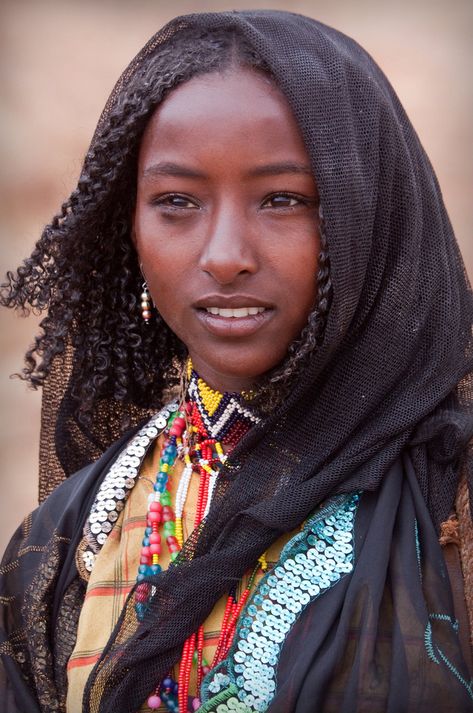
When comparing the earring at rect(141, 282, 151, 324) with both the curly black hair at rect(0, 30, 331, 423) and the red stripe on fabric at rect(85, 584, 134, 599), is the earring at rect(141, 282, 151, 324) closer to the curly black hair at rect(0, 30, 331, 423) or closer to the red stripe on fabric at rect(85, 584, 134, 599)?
the curly black hair at rect(0, 30, 331, 423)

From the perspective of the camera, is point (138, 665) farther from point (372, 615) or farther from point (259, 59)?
point (259, 59)

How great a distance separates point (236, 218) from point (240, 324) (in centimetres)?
18

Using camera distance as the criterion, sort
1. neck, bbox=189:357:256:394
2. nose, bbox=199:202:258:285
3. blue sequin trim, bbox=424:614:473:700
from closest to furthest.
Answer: blue sequin trim, bbox=424:614:473:700, nose, bbox=199:202:258:285, neck, bbox=189:357:256:394

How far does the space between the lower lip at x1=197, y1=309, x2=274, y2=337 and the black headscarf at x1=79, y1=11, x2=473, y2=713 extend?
0.37ft

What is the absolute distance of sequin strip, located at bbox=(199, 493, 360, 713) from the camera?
1.66 m

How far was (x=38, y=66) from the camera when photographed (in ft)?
14.2

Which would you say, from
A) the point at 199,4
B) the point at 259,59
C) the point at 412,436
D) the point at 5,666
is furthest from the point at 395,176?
the point at 199,4

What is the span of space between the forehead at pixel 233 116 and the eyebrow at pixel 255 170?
0.02 metres

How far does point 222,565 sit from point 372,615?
27 cm

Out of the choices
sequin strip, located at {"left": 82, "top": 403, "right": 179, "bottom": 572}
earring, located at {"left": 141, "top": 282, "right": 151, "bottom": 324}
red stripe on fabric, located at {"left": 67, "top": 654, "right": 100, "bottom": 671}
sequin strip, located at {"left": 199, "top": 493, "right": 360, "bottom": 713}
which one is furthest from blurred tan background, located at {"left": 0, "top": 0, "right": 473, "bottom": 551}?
sequin strip, located at {"left": 199, "top": 493, "right": 360, "bottom": 713}

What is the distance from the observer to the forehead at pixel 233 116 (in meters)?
1.74

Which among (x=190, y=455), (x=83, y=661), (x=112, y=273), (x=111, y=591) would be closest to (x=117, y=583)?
(x=111, y=591)

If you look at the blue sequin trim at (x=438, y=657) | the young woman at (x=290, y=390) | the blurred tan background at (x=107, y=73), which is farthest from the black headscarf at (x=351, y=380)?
the blurred tan background at (x=107, y=73)

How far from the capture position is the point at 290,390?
1.85m
